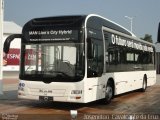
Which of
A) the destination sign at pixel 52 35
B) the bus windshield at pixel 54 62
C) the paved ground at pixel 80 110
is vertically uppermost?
the destination sign at pixel 52 35

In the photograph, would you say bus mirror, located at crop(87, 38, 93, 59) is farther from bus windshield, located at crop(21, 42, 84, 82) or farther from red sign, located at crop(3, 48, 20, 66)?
red sign, located at crop(3, 48, 20, 66)

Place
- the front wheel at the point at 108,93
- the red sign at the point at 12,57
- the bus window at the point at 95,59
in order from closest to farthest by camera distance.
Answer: the bus window at the point at 95,59 → the front wheel at the point at 108,93 → the red sign at the point at 12,57

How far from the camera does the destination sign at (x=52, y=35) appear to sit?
13.9 m

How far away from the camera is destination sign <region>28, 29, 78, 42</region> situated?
1387 centimetres

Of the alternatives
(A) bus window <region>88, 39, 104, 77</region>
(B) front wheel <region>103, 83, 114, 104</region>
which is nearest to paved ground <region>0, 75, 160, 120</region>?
(B) front wheel <region>103, 83, 114, 104</region>

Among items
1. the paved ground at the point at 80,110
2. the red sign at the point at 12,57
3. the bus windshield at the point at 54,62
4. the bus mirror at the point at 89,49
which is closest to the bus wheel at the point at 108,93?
the paved ground at the point at 80,110

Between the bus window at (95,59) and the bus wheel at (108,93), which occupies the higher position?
the bus window at (95,59)

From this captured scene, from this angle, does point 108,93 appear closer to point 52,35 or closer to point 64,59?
point 64,59

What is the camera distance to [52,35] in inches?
556

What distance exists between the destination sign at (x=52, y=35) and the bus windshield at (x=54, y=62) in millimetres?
203

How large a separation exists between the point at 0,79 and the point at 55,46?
693cm

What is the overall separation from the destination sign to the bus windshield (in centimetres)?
20

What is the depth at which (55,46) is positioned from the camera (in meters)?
14.1

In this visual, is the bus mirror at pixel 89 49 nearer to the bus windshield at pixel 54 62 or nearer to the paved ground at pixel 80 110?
the bus windshield at pixel 54 62
